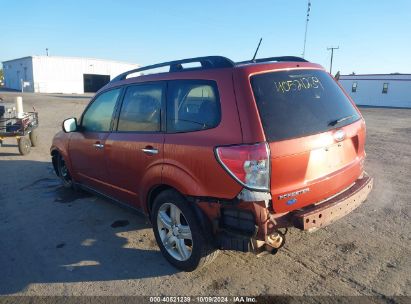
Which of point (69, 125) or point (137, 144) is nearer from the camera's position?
point (137, 144)

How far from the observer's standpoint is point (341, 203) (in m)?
3.13

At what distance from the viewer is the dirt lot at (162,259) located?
3.18 m

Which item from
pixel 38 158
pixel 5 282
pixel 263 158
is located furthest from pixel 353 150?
pixel 38 158

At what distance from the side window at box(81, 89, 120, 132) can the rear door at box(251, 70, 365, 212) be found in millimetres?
2209

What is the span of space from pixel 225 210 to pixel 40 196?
13.5ft

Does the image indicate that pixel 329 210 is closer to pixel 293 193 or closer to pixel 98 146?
pixel 293 193

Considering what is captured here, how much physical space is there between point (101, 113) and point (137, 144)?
118 cm

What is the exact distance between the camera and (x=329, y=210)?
3.01 meters

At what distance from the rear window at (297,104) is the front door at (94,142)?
2.14 metres

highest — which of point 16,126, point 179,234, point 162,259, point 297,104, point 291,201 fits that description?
point 297,104

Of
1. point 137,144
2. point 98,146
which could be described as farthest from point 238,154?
point 98,146

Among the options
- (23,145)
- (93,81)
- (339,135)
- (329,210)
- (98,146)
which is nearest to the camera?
(329,210)

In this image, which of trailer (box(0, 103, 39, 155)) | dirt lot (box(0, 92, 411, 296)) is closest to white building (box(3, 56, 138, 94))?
trailer (box(0, 103, 39, 155))

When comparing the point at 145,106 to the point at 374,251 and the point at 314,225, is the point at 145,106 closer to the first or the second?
the point at 314,225
